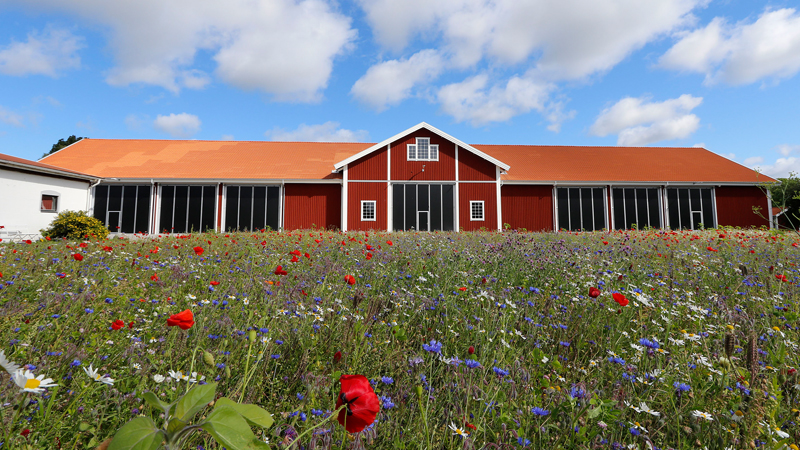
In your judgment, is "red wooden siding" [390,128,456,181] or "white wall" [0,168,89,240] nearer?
"white wall" [0,168,89,240]

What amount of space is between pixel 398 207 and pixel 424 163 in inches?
114

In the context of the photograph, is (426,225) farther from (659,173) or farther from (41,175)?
(41,175)

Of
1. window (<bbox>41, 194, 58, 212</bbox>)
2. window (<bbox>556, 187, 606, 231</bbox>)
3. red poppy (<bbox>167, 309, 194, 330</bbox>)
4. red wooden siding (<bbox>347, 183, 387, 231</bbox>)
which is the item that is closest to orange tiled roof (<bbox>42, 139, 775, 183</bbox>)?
window (<bbox>556, 187, 606, 231</bbox>)

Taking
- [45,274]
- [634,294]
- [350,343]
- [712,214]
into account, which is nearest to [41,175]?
[45,274]

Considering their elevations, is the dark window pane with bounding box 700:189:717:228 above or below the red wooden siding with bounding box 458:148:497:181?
below

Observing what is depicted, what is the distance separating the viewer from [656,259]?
609 centimetres

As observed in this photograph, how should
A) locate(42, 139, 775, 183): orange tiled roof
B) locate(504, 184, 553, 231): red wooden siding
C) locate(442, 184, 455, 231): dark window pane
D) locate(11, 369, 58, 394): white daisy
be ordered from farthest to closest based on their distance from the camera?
1. locate(504, 184, 553, 231): red wooden siding
2. locate(42, 139, 775, 183): orange tiled roof
3. locate(442, 184, 455, 231): dark window pane
4. locate(11, 369, 58, 394): white daisy

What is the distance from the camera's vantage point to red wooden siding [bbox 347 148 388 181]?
20109mm

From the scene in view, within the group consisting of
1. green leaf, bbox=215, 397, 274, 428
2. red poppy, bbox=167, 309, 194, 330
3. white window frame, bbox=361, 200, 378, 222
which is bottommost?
green leaf, bbox=215, 397, 274, 428

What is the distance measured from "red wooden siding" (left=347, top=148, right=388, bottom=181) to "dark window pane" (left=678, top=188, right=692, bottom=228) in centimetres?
1893

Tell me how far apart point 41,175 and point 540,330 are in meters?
23.2

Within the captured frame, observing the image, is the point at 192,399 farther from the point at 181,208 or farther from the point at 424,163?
the point at 181,208

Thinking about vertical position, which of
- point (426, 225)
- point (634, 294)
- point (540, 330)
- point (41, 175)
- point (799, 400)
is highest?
point (41, 175)

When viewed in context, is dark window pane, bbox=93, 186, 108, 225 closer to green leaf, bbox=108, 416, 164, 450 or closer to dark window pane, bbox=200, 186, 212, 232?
dark window pane, bbox=200, 186, 212, 232
